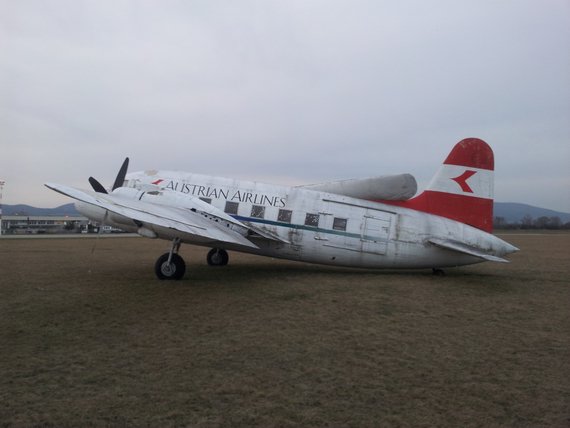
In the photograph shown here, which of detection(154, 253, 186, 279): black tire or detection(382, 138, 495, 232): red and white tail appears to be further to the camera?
detection(382, 138, 495, 232): red and white tail

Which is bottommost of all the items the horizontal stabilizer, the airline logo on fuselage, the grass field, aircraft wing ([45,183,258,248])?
the grass field

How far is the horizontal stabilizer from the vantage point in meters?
12.6

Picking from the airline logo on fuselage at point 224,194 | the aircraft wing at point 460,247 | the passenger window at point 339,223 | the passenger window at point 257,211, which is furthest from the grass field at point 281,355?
the airline logo on fuselage at point 224,194

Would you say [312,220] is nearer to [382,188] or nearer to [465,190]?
[382,188]

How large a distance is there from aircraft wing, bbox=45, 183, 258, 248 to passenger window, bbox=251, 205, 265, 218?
33.0 inches

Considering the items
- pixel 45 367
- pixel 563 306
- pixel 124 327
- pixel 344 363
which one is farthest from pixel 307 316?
pixel 563 306

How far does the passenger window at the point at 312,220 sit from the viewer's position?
41.7 feet

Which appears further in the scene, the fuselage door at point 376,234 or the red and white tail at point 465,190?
the red and white tail at point 465,190

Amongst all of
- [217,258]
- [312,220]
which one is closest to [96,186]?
[217,258]

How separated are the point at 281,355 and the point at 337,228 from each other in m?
7.33

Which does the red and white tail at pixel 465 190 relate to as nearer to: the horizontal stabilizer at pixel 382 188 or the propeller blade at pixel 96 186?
the horizontal stabilizer at pixel 382 188

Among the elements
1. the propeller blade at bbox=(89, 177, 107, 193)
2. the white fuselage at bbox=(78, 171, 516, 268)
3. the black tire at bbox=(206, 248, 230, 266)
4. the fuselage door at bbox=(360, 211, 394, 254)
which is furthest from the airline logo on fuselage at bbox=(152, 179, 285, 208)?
the black tire at bbox=(206, 248, 230, 266)

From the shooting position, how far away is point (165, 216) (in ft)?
36.0

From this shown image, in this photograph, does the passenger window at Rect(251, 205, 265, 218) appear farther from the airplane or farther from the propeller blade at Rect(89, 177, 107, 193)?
the propeller blade at Rect(89, 177, 107, 193)
